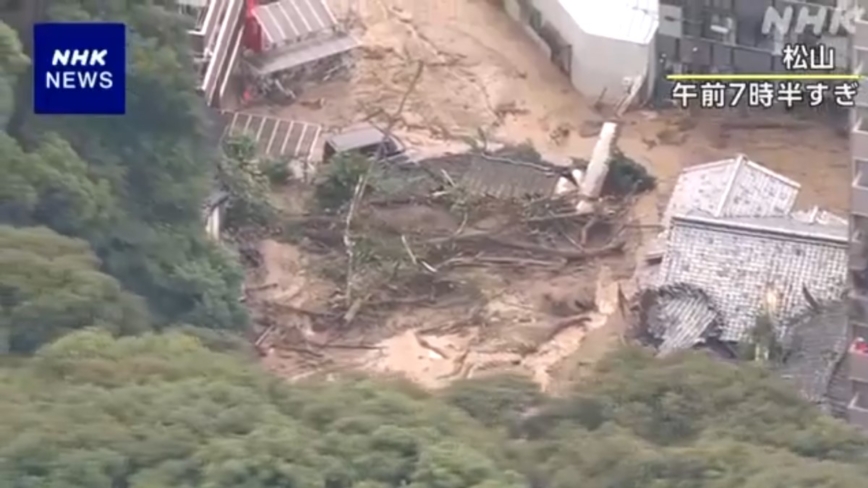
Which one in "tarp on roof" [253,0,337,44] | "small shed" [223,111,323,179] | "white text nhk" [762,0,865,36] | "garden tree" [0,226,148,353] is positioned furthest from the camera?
"tarp on roof" [253,0,337,44]

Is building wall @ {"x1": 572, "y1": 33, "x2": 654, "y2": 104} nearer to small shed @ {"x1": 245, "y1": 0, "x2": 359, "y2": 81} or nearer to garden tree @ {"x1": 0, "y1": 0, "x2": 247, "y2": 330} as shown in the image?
small shed @ {"x1": 245, "y1": 0, "x2": 359, "y2": 81}

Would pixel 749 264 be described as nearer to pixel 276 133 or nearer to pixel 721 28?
pixel 721 28

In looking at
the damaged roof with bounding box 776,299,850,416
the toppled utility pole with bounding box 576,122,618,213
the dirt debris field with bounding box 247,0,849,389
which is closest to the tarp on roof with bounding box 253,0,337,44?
the dirt debris field with bounding box 247,0,849,389

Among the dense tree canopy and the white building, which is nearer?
the dense tree canopy

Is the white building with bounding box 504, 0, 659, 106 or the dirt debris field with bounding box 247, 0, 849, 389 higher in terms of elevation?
the white building with bounding box 504, 0, 659, 106

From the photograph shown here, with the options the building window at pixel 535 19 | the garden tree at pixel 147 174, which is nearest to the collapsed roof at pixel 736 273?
the garden tree at pixel 147 174

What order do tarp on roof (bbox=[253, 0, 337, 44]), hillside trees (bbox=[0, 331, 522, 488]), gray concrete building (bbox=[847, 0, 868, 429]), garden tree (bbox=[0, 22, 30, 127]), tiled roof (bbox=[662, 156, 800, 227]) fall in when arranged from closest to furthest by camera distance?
hillside trees (bbox=[0, 331, 522, 488])
gray concrete building (bbox=[847, 0, 868, 429])
garden tree (bbox=[0, 22, 30, 127])
tiled roof (bbox=[662, 156, 800, 227])
tarp on roof (bbox=[253, 0, 337, 44])

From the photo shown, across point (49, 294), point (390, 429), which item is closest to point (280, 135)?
point (49, 294)

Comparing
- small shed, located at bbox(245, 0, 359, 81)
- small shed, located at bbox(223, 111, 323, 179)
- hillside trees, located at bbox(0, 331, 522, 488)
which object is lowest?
small shed, located at bbox(223, 111, 323, 179)

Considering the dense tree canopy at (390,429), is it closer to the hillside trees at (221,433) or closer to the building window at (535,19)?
the hillside trees at (221,433)
